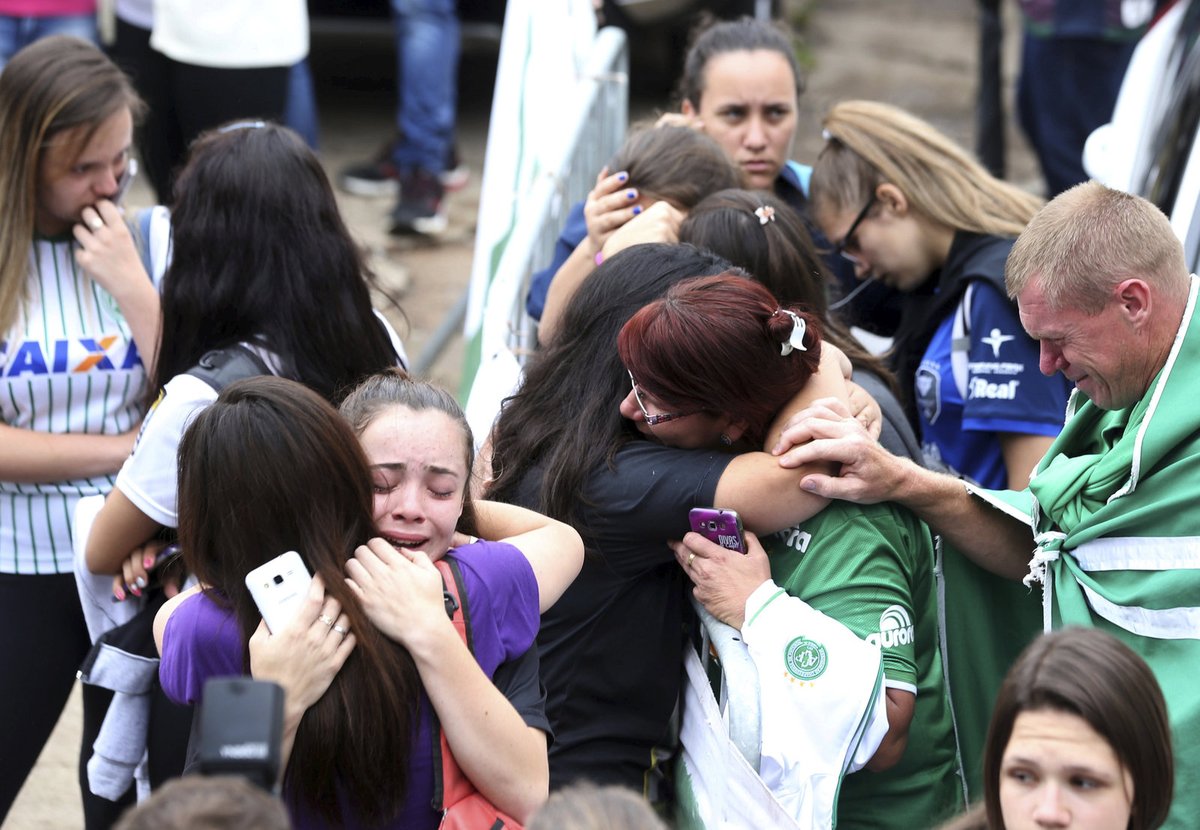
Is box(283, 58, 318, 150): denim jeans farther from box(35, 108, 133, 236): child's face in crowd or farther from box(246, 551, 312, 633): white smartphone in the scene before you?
box(246, 551, 312, 633): white smartphone

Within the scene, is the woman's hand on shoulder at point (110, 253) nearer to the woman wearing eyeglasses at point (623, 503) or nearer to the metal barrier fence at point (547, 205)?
the metal barrier fence at point (547, 205)

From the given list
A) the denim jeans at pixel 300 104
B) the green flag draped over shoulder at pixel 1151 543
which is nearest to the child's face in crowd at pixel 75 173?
the green flag draped over shoulder at pixel 1151 543

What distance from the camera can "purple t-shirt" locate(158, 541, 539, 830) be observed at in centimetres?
212

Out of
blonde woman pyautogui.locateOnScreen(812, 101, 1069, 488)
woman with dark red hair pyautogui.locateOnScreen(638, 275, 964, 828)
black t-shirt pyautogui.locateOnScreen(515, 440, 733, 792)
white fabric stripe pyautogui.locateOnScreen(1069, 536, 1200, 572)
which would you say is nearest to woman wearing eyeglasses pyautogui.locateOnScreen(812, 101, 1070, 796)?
blonde woman pyautogui.locateOnScreen(812, 101, 1069, 488)

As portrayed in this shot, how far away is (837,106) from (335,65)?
5.91 meters

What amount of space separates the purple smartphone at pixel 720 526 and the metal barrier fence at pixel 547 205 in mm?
844

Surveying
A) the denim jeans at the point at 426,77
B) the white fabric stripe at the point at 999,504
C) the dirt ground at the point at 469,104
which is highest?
the white fabric stripe at the point at 999,504

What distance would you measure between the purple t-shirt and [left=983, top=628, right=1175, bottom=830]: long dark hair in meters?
0.73

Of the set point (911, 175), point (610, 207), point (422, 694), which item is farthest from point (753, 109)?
point (422, 694)

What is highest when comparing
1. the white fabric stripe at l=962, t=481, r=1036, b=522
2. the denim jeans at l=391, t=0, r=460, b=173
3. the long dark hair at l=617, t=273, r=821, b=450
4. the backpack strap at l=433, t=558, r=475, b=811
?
the long dark hair at l=617, t=273, r=821, b=450

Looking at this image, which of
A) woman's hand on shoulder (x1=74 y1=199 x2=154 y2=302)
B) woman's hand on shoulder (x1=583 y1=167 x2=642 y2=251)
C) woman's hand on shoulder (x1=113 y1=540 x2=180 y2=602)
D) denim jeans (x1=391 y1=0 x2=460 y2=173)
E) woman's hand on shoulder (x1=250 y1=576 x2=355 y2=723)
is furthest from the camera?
denim jeans (x1=391 y1=0 x2=460 y2=173)

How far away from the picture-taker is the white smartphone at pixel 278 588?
206cm

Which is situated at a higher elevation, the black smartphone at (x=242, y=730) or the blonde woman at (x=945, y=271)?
the black smartphone at (x=242, y=730)

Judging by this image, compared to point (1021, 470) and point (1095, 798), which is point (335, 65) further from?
point (1095, 798)
